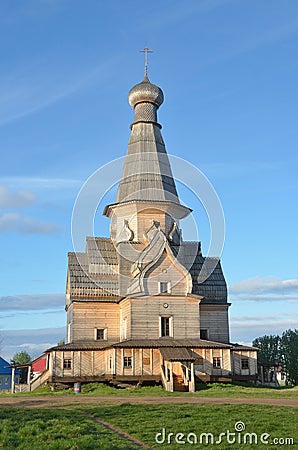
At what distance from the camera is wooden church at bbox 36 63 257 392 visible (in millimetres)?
32469

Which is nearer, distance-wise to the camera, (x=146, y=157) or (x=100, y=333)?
(x=100, y=333)

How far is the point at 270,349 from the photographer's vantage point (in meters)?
51.6

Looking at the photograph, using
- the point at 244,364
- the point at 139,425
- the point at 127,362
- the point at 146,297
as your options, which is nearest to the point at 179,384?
the point at 127,362

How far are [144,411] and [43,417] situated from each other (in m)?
3.36

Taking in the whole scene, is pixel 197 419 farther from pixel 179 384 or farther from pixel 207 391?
pixel 179 384

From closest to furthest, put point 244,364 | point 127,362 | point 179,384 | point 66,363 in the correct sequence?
point 179,384 → point 127,362 → point 66,363 → point 244,364

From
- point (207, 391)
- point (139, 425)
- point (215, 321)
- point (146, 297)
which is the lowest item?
point (207, 391)

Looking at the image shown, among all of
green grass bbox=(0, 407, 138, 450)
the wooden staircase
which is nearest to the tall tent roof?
the wooden staircase

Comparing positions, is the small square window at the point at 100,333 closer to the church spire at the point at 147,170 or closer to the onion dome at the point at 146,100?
the church spire at the point at 147,170

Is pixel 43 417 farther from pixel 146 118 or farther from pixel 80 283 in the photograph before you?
pixel 146 118

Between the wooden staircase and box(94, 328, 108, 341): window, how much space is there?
7215 millimetres

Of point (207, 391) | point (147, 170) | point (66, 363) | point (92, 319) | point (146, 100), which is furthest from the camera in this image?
point (146, 100)

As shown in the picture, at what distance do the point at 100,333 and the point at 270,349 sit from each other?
21.3 metres

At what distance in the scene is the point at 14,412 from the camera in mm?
17328
